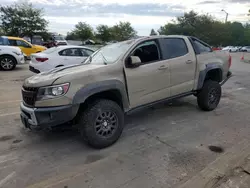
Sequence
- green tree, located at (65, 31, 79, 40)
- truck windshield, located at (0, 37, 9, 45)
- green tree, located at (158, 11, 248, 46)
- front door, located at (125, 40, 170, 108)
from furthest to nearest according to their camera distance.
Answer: green tree, located at (65, 31, 79, 40)
green tree, located at (158, 11, 248, 46)
truck windshield, located at (0, 37, 9, 45)
front door, located at (125, 40, 170, 108)

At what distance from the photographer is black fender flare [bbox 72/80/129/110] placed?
3160mm

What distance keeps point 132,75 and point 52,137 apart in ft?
6.05

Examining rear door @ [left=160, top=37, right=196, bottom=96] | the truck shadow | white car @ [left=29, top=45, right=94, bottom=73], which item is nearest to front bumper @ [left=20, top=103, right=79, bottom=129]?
the truck shadow

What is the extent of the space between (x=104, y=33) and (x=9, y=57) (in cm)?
4167

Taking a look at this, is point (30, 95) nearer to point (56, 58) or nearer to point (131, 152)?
point (131, 152)

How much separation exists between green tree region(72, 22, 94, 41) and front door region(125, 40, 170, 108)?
4836cm

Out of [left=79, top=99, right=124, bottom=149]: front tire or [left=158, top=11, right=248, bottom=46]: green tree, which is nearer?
[left=79, top=99, right=124, bottom=149]: front tire

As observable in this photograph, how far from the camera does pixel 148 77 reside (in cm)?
392

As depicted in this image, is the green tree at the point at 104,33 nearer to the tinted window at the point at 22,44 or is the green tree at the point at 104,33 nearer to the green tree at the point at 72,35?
the green tree at the point at 72,35

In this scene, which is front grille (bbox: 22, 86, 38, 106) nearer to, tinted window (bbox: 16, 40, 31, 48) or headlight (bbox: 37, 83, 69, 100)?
headlight (bbox: 37, 83, 69, 100)

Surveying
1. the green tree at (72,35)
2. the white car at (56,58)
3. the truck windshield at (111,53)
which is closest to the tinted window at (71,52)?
the white car at (56,58)

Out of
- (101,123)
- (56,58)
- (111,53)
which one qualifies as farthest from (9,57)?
(101,123)

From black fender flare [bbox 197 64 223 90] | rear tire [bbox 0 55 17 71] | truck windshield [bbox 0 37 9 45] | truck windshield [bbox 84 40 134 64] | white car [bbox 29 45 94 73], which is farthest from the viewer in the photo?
truck windshield [bbox 0 37 9 45]

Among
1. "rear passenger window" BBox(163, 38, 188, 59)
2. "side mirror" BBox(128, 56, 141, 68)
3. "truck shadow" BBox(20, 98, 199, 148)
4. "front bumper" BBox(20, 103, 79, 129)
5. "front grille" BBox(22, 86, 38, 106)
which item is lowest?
"truck shadow" BBox(20, 98, 199, 148)
